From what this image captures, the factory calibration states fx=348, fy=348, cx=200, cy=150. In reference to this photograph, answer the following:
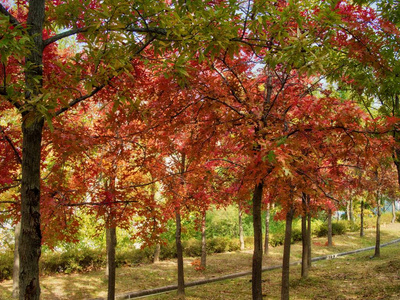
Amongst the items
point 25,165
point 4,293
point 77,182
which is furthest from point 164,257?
point 25,165

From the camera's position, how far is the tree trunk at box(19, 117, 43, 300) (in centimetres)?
365

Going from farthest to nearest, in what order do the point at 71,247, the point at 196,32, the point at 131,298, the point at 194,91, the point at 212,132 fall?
the point at 71,247, the point at 131,298, the point at 212,132, the point at 194,91, the point at 196,32

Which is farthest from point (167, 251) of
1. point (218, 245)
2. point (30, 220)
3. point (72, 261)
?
point (30, 220)

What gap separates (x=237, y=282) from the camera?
481 inches

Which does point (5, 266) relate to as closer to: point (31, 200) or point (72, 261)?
point (72, 261)

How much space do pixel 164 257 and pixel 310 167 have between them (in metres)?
11.7

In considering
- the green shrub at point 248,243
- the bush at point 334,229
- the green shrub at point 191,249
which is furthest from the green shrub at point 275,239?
the green shrub at point 191,249

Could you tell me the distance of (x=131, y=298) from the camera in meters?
11.2

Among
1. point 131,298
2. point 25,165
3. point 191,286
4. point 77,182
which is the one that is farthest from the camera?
point 191,286

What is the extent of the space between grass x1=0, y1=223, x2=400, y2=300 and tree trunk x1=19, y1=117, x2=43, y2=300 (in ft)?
23.9

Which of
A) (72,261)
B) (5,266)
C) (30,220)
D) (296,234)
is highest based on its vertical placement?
(30,220)

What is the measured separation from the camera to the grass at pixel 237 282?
9.70 meters

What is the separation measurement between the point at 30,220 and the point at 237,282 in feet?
32.3

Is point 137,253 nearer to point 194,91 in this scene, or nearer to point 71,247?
point 71,247
